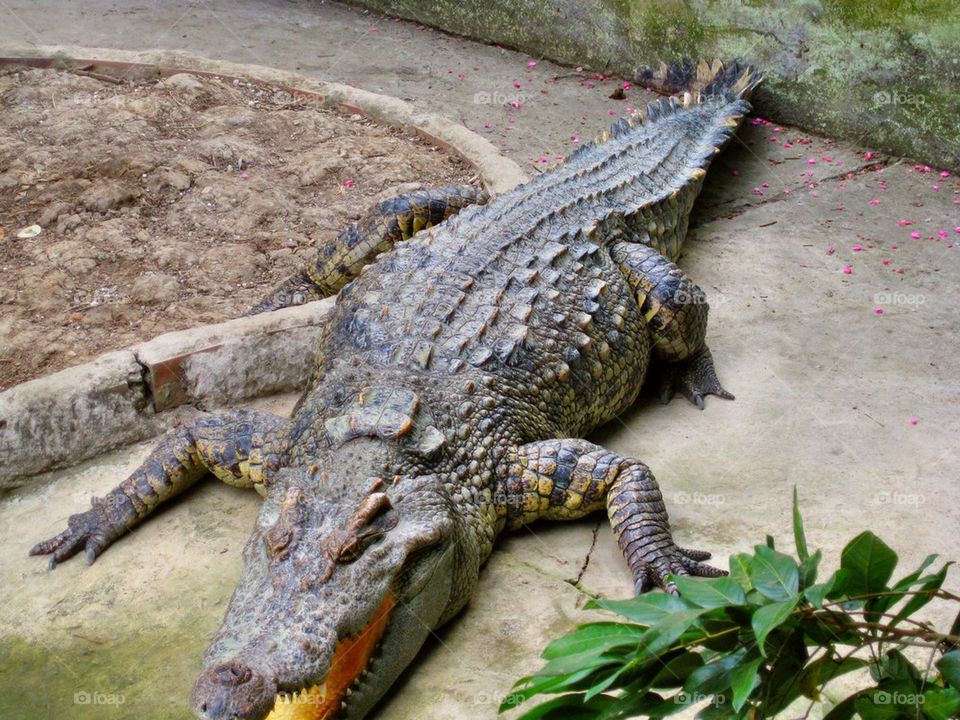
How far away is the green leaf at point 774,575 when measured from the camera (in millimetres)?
1318

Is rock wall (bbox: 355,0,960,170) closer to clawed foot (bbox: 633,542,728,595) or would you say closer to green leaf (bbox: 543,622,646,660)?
clawed foot (bbox: 633,542,728,595)

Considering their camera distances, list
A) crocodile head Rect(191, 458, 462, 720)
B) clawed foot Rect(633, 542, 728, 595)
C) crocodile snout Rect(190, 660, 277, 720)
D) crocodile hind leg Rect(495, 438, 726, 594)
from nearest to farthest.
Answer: crocodile snout Rect(190, 660, 277, 720) → crocodile head Rect(191, 458, 462, 720) → clawed foot Rect(633, 542, 728, 595) → crocodile hind leg Rect(495, 438, 726, 594)

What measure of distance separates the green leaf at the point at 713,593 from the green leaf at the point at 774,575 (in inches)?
1.1

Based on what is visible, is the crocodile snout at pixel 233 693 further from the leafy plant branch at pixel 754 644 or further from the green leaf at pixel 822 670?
the green leaf at pixel 822 670

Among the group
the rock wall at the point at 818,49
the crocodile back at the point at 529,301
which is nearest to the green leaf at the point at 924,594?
the crocodile back at the point at 529,301

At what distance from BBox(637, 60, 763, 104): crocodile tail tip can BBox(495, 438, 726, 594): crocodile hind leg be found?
339cm

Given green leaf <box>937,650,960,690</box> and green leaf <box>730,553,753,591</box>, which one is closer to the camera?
green leaf <box>937,650,960,690</box>

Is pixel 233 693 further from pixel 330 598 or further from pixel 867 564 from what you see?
pixel 867 564

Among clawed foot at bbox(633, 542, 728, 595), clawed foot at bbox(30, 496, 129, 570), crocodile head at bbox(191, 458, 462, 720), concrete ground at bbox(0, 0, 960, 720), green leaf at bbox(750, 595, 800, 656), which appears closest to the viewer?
green leaf at bbox(750, 595, 800, 656)

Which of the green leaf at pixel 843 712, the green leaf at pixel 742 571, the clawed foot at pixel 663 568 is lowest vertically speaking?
the clawed foot at pixel 663 568

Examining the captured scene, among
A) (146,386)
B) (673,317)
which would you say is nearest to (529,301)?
(673,317)

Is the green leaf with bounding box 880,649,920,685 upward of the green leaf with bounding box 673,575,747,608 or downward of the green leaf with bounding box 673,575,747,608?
downward

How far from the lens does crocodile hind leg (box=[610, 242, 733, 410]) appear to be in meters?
4.28

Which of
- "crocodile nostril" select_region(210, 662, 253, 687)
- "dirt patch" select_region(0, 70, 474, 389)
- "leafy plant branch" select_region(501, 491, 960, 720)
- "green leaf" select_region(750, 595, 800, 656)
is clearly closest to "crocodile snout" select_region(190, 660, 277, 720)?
"crocodile nostril" select_region(210, 662, 253, 687)
